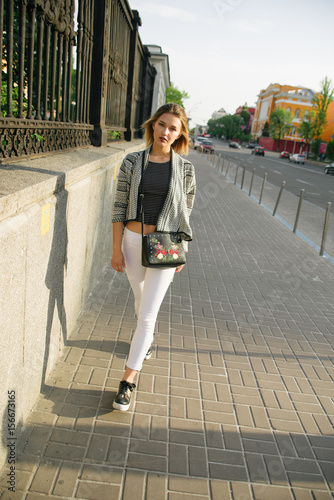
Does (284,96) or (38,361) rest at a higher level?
A: (284,96)

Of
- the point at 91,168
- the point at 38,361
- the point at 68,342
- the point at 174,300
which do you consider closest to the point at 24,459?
the point at 38,361

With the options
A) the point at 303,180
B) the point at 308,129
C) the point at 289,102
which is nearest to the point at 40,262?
the point at 303,180

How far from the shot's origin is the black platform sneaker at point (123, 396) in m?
2.85

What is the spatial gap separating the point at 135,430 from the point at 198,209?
9259 mm

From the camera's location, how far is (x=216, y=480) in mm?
2404

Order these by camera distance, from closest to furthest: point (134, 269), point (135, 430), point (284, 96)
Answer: point (135, 430), point (134, 269), point (284, 96)

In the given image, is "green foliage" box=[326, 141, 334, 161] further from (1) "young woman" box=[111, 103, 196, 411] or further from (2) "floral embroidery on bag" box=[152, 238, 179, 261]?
(2) "floral embroidery on bag" box=[152, 238, 179, 261]

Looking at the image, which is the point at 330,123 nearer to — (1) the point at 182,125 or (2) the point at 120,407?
(1) the point at 182,125

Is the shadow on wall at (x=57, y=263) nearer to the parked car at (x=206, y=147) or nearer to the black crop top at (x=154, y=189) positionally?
the black crop top at (x=154, y=189)

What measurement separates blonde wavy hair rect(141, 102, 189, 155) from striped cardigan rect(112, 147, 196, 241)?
0.17 metres

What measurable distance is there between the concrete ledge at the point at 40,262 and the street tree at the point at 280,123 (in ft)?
285

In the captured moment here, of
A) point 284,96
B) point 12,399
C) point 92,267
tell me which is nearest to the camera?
point 12,399

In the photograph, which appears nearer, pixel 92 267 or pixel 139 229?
pixel 139 229

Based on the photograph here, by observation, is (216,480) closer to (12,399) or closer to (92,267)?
(12,399)
